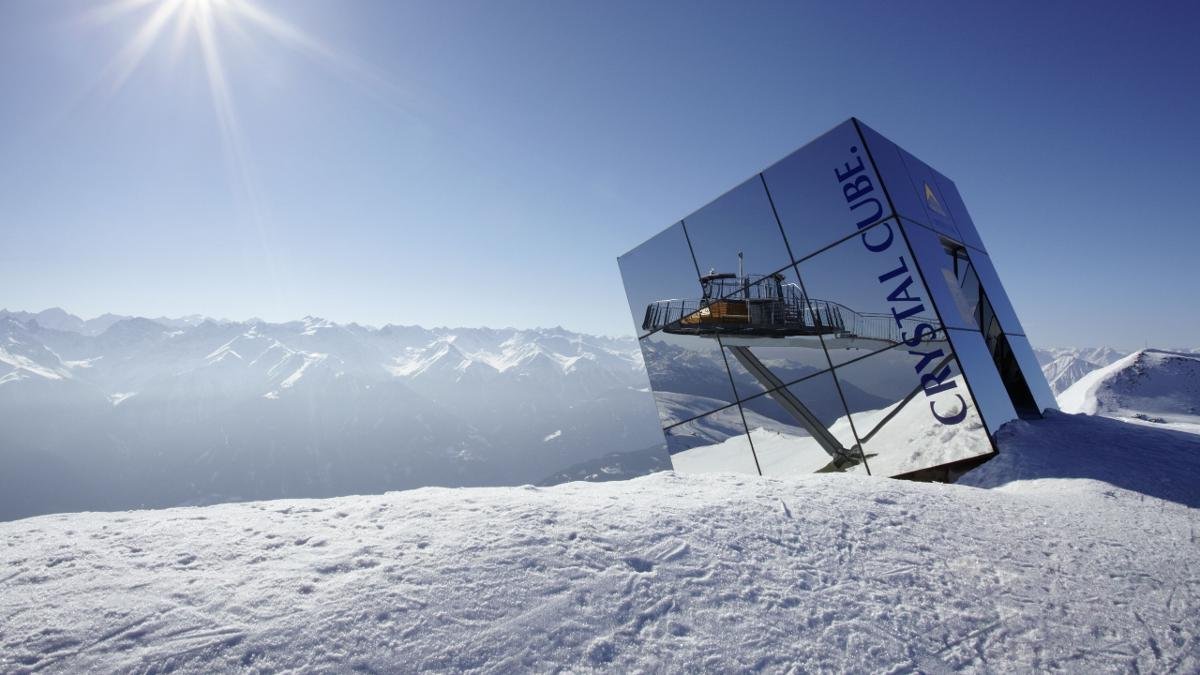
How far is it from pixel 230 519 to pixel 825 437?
37.4 feet

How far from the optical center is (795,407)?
A: 12.6m

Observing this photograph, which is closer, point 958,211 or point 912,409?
point 912,409

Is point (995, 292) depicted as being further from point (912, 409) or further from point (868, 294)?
point (912, 409)

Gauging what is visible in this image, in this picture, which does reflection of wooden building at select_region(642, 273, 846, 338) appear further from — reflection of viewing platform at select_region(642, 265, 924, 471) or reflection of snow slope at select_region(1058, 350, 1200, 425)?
reflection of snow slope at select_region(1058, 350, 1200, 425)

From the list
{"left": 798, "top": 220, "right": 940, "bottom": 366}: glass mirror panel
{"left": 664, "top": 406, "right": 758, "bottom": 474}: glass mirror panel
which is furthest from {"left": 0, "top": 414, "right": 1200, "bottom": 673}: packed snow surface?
{"left": 664, "top": 406, "right": 758, "bottom": 474}: glass mirror panel

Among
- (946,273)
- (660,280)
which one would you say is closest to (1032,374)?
(946,273)

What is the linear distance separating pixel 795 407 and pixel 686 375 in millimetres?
4100

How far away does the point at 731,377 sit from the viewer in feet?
47.2

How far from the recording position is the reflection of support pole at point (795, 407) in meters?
11.5

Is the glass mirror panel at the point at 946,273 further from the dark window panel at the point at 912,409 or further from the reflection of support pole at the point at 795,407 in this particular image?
the reflection of support pole at the point at 795,407

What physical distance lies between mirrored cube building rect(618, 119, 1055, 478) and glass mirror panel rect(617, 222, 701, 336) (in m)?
0.06

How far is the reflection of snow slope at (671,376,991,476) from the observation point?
9680 millimetres

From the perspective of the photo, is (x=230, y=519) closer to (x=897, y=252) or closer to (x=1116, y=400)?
(x=897, y=252)

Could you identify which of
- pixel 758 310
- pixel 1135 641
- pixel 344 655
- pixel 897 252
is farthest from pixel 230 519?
pixel 897 252
